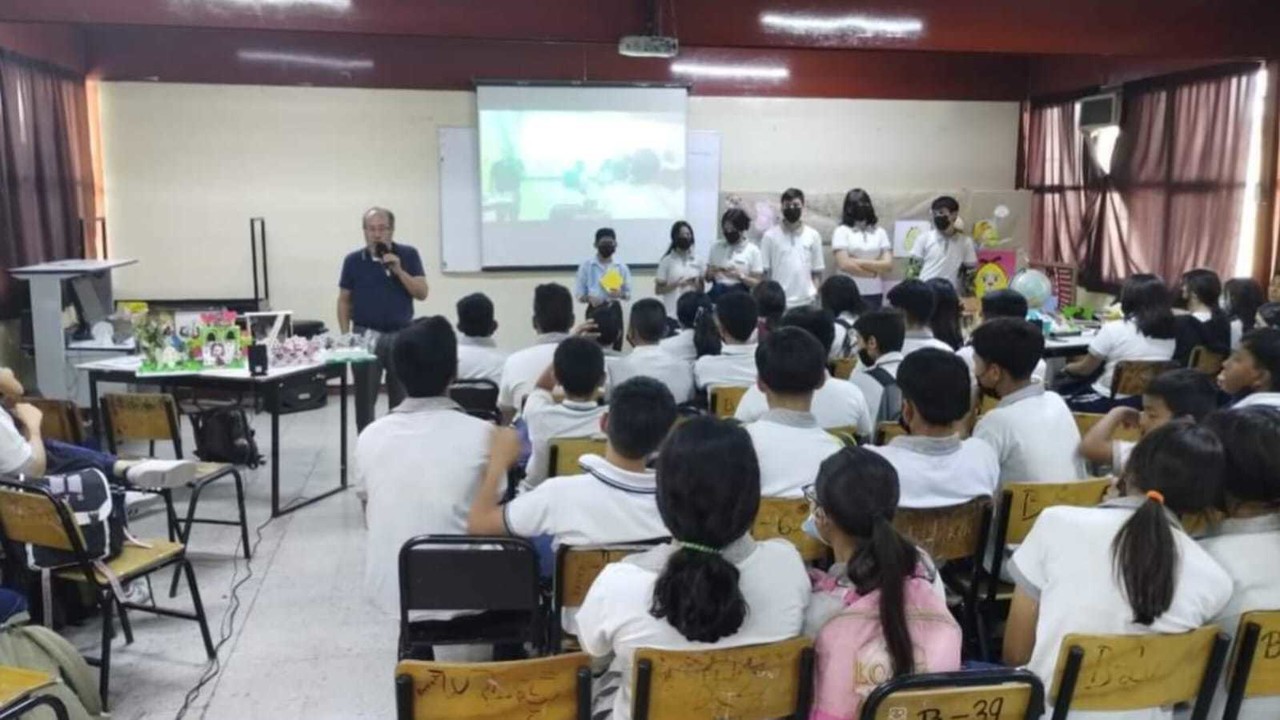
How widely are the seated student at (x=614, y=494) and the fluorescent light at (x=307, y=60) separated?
5975 millimetres

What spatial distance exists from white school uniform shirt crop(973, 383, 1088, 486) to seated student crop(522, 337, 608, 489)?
1162mm

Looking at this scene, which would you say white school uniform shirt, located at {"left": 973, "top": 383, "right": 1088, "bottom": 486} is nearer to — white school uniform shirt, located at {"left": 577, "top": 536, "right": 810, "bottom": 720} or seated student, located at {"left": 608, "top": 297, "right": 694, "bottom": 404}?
white school uniform shirt, located at {"left": 577, "top": 536, "right": 810, "bottom": 720}

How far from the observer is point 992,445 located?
2881 mm

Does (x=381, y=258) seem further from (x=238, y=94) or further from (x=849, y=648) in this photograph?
(x=849, y=648)

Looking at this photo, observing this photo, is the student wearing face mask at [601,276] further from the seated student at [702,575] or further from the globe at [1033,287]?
the seated student at [702,575]

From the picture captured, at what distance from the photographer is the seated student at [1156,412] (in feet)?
9.00

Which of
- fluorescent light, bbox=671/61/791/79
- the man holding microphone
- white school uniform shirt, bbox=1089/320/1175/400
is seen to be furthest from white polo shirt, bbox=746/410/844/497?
fluorescent light, bbox=671/61/791/79

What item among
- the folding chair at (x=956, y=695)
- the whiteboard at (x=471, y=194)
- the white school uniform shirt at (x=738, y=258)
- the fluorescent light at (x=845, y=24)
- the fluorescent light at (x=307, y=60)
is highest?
the fluorescent light at (x=845, y=24)

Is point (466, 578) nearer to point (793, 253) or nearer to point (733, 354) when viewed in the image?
point (733, 354)

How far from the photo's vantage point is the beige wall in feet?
24.1

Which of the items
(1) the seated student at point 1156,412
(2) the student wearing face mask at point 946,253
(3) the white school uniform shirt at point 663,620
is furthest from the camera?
(2) the student wearing face mask at point 946,253

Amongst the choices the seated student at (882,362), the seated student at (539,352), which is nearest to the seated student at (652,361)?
the seated student at (539,352)

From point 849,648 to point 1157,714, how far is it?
64 cm

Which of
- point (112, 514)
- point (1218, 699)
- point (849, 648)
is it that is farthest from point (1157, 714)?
point (112, 514)
